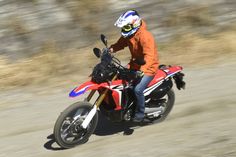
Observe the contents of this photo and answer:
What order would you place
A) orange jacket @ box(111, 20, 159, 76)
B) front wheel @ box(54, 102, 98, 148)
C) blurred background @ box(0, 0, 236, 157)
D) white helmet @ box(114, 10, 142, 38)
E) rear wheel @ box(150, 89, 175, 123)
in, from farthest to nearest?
1. rear wheel @ box(150, 89, 175, 123)
2. blurred background @ box(0, 0, 236, 157)
3. orange jacket @ box(111, 20, 159, 76)
4. white helmet @ box(114, 10, 142, 38)
5. front wheel @ box(54, 102, 98, 148)

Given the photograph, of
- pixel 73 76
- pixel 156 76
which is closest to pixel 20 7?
pixel 73 76

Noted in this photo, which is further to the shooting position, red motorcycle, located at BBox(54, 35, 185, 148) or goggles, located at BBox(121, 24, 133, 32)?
goggles, located at BBox(121, 24, 133, 32)

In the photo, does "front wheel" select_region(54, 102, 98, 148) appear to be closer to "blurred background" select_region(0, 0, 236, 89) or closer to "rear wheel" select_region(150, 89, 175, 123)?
"rear wheel" select_region(150, 89, 175, 123)

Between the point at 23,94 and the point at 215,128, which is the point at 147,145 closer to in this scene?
the point at 215,128

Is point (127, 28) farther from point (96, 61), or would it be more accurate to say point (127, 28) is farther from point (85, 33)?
point (85, 33)

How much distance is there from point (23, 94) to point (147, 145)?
3919mm

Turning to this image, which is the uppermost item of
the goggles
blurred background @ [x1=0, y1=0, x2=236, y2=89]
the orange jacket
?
the goggles

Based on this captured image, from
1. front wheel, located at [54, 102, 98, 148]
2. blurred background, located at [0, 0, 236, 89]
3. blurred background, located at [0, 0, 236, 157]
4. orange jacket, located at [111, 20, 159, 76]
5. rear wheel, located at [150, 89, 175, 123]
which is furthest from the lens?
blurred background, located at [0, 0, 236, 89]

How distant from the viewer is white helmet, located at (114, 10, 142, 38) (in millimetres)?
7953

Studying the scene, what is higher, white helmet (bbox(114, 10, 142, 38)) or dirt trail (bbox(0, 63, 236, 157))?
white helmet (bbox(114, 10, 142, 38))

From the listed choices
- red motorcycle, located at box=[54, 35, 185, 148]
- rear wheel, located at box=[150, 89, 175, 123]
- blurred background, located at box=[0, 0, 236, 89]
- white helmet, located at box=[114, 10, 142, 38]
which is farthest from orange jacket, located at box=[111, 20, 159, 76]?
blurred background, located at box=[0, 0, 236, 89]

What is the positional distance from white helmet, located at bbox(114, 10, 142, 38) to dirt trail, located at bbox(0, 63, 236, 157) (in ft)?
6.18

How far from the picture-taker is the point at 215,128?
337 inches

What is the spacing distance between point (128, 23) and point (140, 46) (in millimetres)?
482
